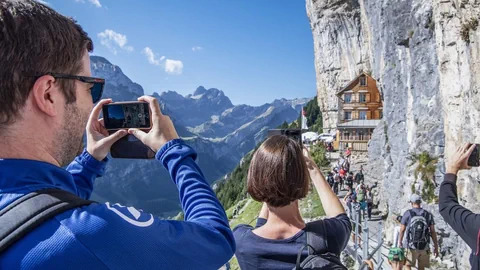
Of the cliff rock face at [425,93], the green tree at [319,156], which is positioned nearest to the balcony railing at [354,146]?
the green tree at [319,156]

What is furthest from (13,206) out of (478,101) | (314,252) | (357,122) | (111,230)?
(357,122)

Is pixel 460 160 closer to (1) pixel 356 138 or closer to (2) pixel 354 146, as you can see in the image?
(2) pixel 354 146

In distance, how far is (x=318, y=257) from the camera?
7.33 ft

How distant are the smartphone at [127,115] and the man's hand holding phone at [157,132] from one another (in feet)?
0.15

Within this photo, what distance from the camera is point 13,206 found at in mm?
1000

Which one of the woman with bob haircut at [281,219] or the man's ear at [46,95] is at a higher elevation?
the man's ear at [46,95]

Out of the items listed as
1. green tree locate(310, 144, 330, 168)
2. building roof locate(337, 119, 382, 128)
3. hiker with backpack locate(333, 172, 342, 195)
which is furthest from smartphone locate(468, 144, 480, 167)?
building roof locate(337, 119, 382, 128)

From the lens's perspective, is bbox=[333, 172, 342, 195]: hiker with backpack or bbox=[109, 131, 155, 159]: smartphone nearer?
bbox=[109, 131, 155, 159]: smartphone

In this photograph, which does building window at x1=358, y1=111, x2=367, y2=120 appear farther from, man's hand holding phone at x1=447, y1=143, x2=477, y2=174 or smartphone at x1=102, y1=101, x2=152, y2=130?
smartphone at x1=102, y1=101, x2=152, y2=130

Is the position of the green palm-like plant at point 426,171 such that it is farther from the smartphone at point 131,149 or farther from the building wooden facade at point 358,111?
the building wooden facade at point 358,111

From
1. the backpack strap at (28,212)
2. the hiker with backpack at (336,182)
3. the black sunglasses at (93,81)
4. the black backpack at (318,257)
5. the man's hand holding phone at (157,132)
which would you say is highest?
the black sunglasses at (93,81)

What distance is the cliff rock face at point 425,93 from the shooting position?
11.4 metres

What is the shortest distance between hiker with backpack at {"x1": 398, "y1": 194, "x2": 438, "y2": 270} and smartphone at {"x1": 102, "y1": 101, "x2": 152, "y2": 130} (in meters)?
7.94

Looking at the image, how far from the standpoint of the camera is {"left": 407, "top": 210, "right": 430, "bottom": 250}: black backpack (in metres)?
8.10
